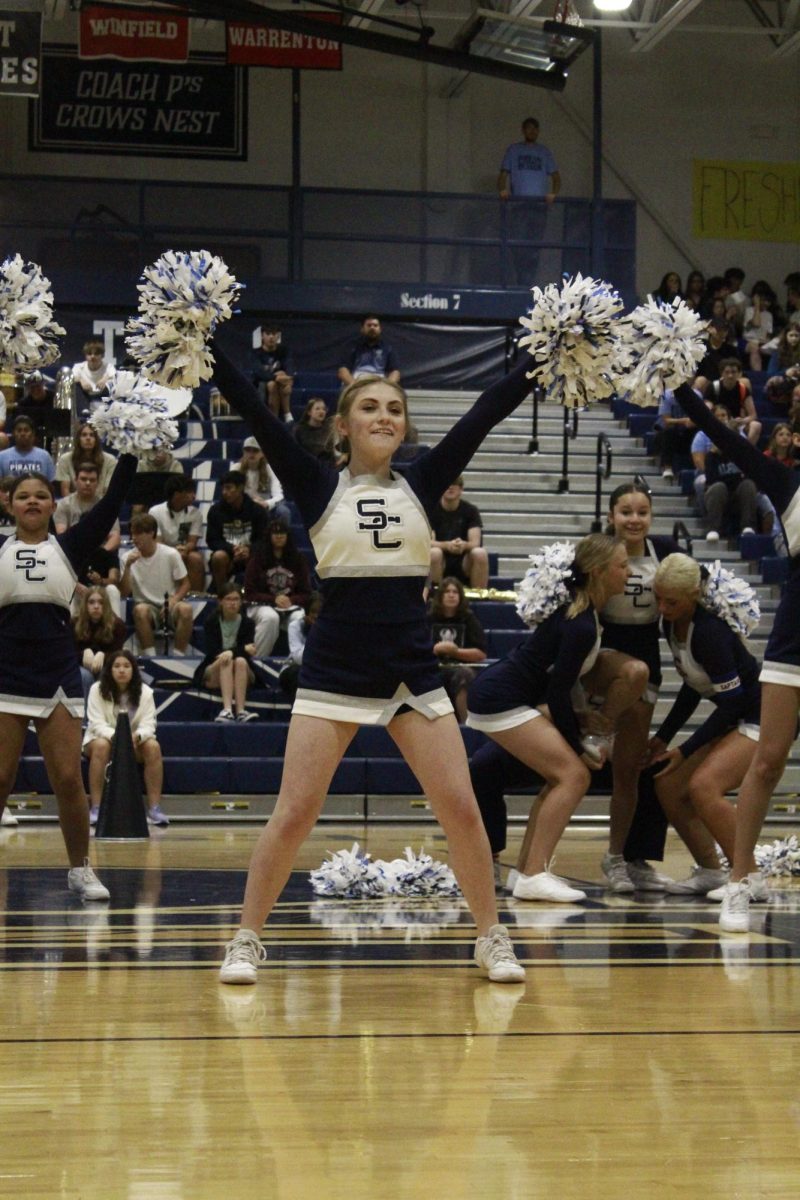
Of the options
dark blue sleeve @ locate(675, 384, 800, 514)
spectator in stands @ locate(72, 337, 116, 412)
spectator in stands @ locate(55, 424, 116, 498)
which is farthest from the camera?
spectator in stands @ locate(72, 337, 116, 412)

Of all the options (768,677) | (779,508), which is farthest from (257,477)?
(768,677)

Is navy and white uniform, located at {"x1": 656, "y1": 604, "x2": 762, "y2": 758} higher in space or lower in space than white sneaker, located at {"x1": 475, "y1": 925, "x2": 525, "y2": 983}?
higher

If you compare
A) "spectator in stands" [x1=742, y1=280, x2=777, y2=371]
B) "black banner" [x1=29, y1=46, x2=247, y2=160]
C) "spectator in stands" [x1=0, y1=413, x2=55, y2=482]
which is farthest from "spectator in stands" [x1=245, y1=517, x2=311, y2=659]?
"black banner" [x1=29, y1=46, x2=247, y2=160]

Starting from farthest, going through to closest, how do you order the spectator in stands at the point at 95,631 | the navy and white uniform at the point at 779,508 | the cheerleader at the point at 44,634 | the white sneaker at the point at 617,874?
1. the spectator in stands at the point at 95,631
2. the white sneaker at the point at 617,874
3. the cheerleader at the point at 44,634
4. the navy and white uniform at the point at 779,508

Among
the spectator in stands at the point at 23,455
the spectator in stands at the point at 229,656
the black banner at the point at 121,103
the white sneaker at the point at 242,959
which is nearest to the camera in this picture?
the white sneaker at the point at 242,959

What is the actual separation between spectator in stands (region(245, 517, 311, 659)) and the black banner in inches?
338

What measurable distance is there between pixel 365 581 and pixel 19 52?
9283 mm

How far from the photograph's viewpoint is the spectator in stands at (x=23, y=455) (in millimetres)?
12383

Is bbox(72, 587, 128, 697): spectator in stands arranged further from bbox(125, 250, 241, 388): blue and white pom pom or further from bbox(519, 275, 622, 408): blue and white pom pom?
bbox(519, 275, 622, 408): blue and white pom pom

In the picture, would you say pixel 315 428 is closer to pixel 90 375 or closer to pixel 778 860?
pixel 90 375

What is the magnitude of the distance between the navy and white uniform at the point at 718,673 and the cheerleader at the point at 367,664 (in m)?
1.89

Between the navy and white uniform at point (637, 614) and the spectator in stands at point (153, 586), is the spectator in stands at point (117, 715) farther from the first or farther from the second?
the navy and white uniform at point (637, 614)

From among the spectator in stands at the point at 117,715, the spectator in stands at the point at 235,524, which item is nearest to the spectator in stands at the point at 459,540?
the spectator in stands at the point at 235,524

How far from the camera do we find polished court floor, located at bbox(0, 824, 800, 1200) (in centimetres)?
259
